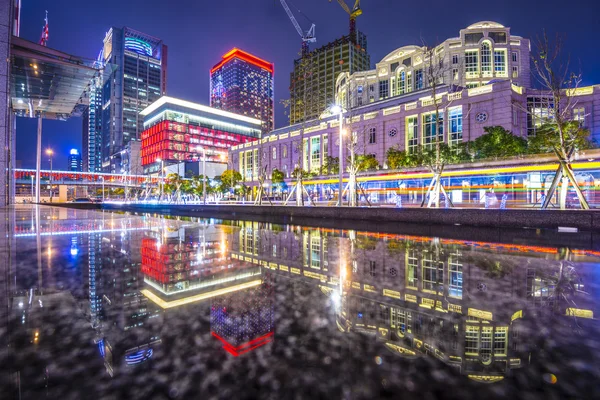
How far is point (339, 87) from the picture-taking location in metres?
89.1

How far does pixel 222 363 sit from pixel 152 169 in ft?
381

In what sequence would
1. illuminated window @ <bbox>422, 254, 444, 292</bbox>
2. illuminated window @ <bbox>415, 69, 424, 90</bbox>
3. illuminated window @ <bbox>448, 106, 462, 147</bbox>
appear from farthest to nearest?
illuminated window @ <bbox>415, 69, 424, 90</bbox>, illuminated window @ <bbox>448, 106, 462, 147</bbox>, illuminated window @ <bbox>422, 254, 444, 292</bbox>

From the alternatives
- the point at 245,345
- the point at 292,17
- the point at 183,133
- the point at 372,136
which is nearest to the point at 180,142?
the point at 183,133

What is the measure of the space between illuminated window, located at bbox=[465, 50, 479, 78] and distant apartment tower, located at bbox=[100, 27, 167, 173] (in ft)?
429

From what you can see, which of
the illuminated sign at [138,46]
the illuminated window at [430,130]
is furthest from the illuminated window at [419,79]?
the illuminated sign at [138,46]

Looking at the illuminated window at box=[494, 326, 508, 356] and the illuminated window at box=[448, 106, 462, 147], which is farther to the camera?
the illuminated window at box=[448, 106, 462, 147]

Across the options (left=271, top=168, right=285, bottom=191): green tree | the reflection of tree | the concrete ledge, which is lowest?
the reflection of tree

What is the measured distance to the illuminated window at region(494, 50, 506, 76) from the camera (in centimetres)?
5697

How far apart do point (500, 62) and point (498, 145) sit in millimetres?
37858

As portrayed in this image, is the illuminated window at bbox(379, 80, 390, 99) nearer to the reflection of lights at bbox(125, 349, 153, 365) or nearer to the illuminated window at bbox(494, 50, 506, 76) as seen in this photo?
the illuminated window at bbox(494, 50, 506, 76)

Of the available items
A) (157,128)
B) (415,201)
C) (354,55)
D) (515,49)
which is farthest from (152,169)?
(515,49)

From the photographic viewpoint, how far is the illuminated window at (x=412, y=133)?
45619 millimetres

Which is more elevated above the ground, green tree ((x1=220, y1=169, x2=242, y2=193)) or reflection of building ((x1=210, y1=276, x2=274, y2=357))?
green tree ((x1=220, y1=169, x2=242, y2=193))

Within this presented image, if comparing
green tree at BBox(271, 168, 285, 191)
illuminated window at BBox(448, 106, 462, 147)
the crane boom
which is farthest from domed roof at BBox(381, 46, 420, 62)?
green tree at BBox(271, 168, 285, 191)
